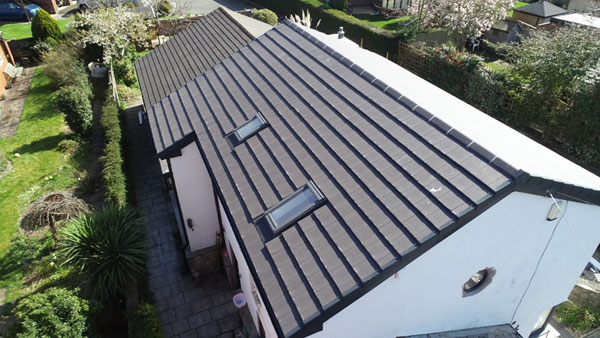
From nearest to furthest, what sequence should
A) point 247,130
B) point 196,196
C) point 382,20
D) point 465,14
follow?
1. point 247,130
2. point 196,196
3. point 465,14
4. point 382,20

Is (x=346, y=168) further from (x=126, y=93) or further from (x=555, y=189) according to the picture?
(x=126, y=93)

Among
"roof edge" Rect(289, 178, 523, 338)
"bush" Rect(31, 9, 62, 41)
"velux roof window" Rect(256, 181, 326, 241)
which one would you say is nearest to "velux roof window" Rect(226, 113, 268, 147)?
"velux roof window" Rect(256, 181, 326, 241)

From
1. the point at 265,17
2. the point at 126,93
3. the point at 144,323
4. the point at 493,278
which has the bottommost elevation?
the point at 144,323

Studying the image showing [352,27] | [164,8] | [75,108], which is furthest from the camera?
[164,8]

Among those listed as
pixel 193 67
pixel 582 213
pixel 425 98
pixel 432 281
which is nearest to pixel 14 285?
pixel 193 67

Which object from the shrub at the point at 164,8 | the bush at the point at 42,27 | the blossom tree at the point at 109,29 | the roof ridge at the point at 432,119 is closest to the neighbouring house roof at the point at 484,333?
the roof ridge at the point at 432,119

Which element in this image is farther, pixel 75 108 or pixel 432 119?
pixel 75 108

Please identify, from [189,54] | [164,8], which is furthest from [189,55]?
[164,8]
